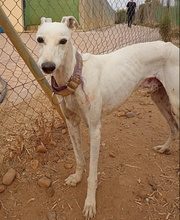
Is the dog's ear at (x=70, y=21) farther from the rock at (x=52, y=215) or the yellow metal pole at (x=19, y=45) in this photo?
the rock at (x=52, y=215)

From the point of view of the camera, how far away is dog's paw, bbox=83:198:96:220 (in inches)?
68.7

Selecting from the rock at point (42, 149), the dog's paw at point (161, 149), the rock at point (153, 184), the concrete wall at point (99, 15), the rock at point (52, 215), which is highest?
the rock at point (42, 149)

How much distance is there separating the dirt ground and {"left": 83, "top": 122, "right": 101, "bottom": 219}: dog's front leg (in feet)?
0.21

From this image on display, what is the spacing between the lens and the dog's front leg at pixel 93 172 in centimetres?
171

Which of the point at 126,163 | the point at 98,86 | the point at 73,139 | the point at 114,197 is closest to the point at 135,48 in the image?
the point at 98,86

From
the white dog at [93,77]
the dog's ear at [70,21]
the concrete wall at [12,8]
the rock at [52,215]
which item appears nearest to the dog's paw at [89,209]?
the white dog at [93,77]

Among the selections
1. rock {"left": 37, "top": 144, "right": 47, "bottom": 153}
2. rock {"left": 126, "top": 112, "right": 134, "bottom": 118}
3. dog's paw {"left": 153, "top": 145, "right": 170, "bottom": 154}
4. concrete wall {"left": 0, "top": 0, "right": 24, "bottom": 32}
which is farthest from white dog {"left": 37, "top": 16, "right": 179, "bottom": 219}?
concrete wall {"left": 0, "top": 0, "right": 24, "bottom": 32}

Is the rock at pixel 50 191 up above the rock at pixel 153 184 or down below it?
above

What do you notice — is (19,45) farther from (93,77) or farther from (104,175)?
(104,175)

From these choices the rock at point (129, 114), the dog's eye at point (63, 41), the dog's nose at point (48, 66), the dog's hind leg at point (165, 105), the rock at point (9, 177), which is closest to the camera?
the dog's nose at point (48, 66)

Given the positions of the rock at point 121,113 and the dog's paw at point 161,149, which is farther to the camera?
the rock at point 121,113

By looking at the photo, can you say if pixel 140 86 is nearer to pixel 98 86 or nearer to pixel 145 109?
pixel 98 86

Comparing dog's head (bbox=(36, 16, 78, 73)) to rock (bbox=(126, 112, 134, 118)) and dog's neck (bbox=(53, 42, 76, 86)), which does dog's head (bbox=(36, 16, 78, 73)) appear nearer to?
dog's neck (bbox=(53, 42, 76, 86))

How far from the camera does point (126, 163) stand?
2.22m
